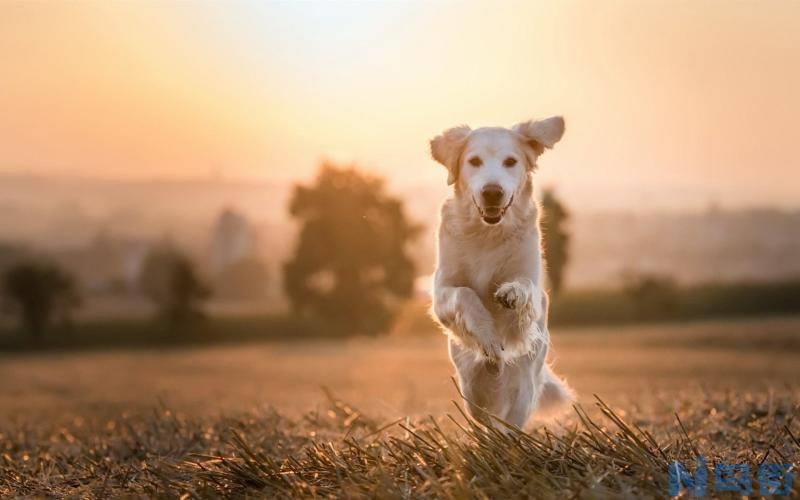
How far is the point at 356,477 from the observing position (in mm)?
4609

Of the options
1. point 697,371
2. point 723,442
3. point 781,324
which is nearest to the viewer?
point 723,442

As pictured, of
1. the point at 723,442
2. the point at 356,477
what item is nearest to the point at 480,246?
the point at 723,442

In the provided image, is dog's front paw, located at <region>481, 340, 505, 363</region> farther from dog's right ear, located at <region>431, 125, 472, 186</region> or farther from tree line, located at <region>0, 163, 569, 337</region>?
tree line, located at <region>0, 163, 569, 337</region>

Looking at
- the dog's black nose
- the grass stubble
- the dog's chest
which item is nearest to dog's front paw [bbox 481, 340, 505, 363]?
the dog's chest

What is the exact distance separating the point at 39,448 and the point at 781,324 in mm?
38957

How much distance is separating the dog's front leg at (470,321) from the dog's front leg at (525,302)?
251mm

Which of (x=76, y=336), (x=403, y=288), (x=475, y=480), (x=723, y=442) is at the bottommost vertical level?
(x=76, y=336)

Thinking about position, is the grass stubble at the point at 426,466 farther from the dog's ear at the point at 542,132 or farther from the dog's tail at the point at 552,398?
the dog's ear at the point at 542,132

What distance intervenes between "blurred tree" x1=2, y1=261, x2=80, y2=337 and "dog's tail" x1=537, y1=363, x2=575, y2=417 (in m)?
50.1

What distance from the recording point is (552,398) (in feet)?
26.5

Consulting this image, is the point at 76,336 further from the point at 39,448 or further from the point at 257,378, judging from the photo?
the point at 39,448

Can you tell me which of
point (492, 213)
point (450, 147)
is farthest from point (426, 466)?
point (450, 147)

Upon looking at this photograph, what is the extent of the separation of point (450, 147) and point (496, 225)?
0.77 metres

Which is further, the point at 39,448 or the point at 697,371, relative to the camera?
the point at 697,371
